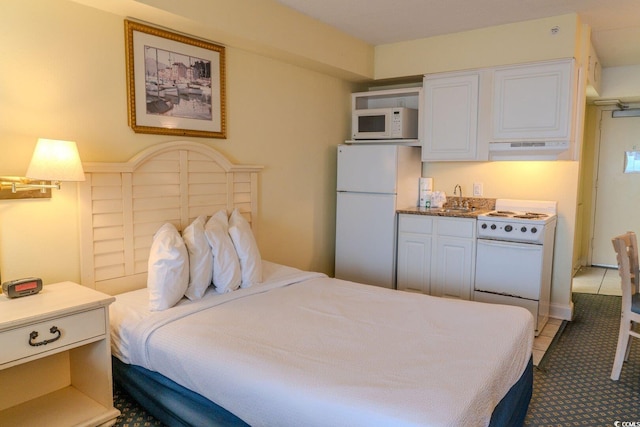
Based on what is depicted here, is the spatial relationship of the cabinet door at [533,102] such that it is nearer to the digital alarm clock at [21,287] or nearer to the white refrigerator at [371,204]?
the white refrigerator at [371,204]

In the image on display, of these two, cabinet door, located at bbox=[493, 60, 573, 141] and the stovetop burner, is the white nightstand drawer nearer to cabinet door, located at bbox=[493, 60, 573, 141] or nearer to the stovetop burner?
the stovetop burner

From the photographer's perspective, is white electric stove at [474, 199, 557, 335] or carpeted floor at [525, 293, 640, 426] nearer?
carpeted floor at [525, 293, 640, 426]

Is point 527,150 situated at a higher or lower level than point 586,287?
higher

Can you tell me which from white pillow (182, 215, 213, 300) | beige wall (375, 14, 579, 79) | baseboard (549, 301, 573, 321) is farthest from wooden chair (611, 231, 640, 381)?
white pillow (182, 215, 213, 300)

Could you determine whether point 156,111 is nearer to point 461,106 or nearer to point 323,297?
point 323,297

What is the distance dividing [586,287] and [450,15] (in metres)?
3.54

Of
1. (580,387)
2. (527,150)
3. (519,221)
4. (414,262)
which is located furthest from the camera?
(414,262)

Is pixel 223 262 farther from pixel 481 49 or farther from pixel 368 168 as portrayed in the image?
pixel 481 49

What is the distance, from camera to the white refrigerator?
4.11 meters

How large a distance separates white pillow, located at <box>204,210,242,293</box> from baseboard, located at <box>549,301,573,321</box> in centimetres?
292

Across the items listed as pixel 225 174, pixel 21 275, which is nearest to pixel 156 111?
pixel 225 174

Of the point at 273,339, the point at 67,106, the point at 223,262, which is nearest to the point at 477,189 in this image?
the point at 223,262

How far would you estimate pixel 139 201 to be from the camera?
9.21ft

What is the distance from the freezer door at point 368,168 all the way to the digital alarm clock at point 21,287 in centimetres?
277
